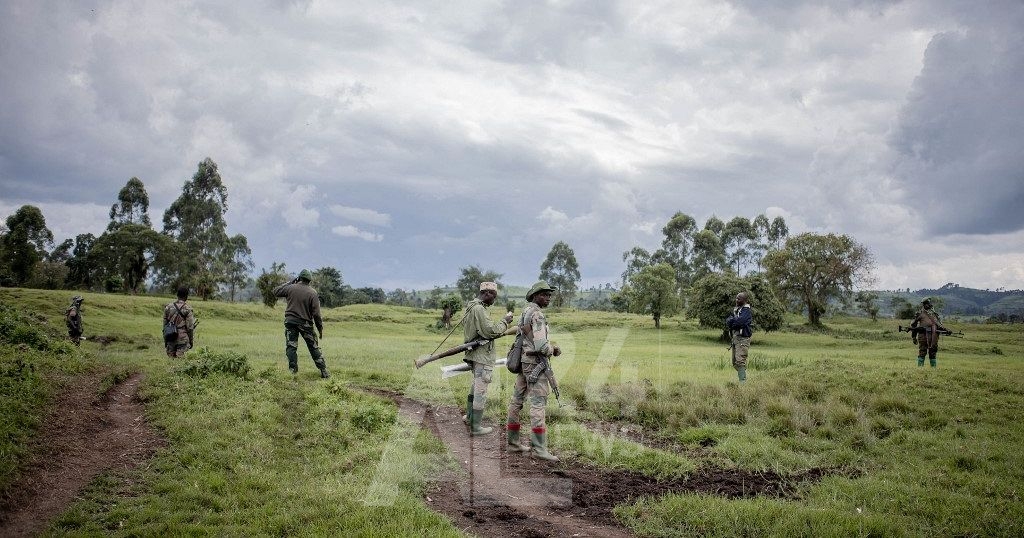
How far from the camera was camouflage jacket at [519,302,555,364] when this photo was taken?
9633mm

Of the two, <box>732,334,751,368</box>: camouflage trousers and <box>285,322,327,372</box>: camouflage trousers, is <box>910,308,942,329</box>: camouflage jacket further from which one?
<box>285,322,327,372</box>: camouflage trousers

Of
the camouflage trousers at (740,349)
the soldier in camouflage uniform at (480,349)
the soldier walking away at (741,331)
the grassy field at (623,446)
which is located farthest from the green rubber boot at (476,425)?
the camouflage trousers at (740,349)

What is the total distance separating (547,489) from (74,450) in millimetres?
6670

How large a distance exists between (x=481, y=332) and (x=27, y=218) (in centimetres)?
7294

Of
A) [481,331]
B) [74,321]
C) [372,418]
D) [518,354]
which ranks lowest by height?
[372,418]

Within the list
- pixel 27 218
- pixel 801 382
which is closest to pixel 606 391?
pixel 801 382

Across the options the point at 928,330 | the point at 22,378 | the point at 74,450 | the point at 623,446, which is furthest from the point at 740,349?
the point at 22,378

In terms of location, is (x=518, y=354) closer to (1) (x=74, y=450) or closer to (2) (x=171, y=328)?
(1) (x=74, y=450)

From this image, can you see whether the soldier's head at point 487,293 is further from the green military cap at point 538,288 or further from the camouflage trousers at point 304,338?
the camouflage trousers at point 304,338

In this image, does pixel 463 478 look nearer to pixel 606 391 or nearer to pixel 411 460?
pixel 411 460

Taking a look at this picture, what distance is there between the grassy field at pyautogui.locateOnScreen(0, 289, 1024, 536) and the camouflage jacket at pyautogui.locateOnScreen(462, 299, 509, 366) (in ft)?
5.86

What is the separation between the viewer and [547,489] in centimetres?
795

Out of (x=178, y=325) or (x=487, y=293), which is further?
(x=178, y=325)

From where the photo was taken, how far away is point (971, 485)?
7.96 metres
